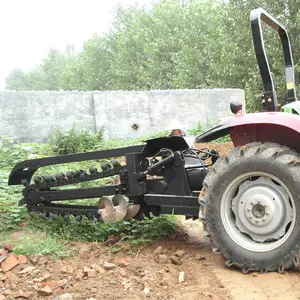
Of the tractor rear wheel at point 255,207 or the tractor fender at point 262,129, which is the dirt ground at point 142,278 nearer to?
the tractor rear wheel at point 255,207

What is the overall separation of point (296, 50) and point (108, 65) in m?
28.2

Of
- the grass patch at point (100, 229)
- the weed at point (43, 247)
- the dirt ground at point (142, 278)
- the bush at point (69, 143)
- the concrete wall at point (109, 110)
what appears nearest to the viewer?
the dirt ground at point (142, 278)

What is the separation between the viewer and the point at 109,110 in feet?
39.1

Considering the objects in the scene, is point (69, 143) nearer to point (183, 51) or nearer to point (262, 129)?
point (262, 129)

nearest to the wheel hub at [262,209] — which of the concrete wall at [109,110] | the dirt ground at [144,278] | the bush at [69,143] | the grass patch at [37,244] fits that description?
the dirt ground at [144,278]

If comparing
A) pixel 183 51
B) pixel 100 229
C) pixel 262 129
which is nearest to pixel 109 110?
pixel 100 229

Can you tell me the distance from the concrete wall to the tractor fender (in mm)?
8439

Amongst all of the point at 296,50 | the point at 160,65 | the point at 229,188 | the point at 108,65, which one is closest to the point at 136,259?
the point at 229,188

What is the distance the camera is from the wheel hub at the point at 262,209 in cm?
302

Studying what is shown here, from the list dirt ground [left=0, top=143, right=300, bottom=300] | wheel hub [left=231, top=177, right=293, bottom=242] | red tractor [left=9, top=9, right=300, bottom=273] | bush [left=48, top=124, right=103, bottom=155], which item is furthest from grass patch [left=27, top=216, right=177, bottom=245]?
bush [left=48, top=124, right=103, bottom=155]

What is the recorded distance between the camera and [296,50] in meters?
13.8

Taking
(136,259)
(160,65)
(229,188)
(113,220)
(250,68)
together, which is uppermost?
(160,65)

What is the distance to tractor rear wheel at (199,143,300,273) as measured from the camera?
2930 millimetres

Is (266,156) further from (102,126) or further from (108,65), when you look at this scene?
(108,65)
